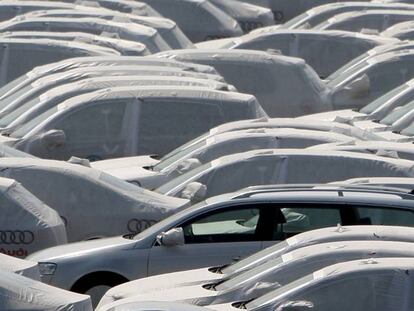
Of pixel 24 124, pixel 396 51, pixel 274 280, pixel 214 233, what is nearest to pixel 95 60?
pixel 24 124

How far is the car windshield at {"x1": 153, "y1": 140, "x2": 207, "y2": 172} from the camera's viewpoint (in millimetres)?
16281

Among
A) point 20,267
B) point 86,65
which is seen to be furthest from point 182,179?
point 86,65

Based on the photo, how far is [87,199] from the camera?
14633mm

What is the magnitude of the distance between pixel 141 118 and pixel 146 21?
8.52 m

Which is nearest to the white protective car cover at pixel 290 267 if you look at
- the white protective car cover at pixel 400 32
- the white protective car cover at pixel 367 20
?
the white protective car cover at pixel 400 32

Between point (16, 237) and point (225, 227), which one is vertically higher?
point (225, 227)

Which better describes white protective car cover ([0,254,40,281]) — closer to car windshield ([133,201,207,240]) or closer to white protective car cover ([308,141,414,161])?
car windshield ([133,201,207,240])

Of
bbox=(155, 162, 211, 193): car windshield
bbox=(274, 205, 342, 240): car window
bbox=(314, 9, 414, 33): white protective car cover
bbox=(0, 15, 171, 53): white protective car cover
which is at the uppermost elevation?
bbox=(314, 9, 414, 33): white protective car cover

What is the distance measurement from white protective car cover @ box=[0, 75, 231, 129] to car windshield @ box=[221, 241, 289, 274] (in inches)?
246

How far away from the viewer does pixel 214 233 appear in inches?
515

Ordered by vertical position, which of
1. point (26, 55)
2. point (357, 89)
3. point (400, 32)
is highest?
point (400, 32)

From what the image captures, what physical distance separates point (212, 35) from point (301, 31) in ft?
13.2

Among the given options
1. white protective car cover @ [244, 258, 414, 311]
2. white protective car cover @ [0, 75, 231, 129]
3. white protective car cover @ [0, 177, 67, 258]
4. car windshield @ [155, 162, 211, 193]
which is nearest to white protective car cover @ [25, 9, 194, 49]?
white protective car cover @ [0, 75, 231, 129]

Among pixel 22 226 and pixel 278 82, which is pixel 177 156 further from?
pixel 278 82
